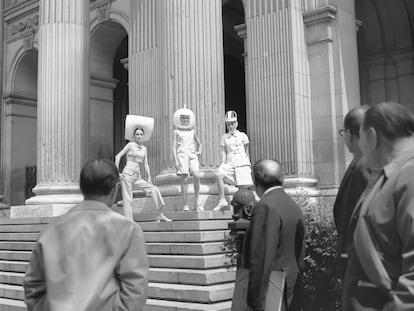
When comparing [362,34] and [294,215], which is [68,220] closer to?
[294,215]

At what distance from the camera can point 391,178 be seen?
2.22 m

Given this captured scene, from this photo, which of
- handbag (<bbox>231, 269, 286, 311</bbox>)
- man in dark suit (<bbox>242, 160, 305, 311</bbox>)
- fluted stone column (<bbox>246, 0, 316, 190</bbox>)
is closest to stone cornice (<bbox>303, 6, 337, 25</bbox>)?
fluted stone column (<bbox>246, 0, 316, 190</bbox>)

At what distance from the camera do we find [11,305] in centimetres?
964

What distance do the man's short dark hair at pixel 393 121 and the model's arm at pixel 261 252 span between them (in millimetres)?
1816

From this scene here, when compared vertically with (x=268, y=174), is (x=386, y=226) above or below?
below

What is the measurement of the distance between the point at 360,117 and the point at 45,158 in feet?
38.9

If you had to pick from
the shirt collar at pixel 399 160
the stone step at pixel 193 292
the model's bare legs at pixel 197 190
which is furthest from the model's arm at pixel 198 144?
the shirt collar at pixel 399 160

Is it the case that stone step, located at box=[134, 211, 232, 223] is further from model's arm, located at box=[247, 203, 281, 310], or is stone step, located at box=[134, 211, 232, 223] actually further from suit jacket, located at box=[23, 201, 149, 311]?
suit jacket, located at box=[23, 201, 149, 311]

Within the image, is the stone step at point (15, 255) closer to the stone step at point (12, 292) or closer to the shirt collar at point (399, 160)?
the stone step at point (12, 292)

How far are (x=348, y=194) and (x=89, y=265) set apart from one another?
1776 millimetres

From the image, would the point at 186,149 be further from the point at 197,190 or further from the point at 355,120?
the point at 355,120

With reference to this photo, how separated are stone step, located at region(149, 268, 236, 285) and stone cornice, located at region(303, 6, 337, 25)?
7.58 m

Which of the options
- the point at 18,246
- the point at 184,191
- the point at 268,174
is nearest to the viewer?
the point at 268,174

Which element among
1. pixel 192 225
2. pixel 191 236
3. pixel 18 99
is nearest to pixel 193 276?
pixel 191 236
